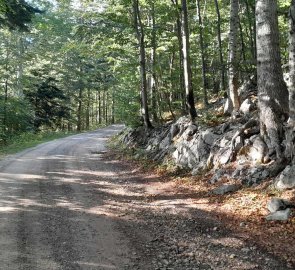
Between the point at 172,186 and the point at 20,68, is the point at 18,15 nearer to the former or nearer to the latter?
the point at 20,68

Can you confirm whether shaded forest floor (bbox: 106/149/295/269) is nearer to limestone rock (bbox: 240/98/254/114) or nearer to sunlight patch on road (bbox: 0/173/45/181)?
limestone rock (bbox: 240/98/254/114)

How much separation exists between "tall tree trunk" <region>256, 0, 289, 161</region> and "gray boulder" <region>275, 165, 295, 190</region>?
1.28m

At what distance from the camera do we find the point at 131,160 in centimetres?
1642

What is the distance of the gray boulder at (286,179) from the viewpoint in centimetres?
783

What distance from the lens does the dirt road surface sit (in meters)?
5.57

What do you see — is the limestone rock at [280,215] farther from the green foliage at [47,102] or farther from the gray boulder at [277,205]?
the green foliage at [47,102]

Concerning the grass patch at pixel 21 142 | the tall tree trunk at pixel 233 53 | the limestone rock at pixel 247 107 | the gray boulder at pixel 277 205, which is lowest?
the gray boulder at pixel 277 205

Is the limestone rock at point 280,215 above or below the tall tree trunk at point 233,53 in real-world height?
below

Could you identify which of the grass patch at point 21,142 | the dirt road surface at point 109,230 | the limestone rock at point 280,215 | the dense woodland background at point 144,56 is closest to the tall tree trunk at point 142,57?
the dense woodland background at point 144,56

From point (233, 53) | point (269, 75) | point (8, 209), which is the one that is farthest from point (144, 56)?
point (8, 209)

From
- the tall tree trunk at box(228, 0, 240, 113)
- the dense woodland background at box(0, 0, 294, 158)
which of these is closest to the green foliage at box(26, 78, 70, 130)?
the dense woodland background at box(0, 0, 294, 158)

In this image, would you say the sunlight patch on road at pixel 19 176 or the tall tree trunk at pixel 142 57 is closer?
the sunlight patch on road at pixel 19 176

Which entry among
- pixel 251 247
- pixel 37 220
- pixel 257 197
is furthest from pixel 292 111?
pixel 37 220

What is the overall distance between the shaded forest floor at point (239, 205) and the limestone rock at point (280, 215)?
92 mm
